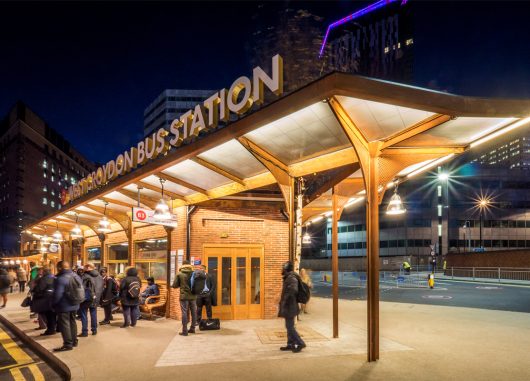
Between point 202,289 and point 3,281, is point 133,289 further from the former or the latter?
point 3,281

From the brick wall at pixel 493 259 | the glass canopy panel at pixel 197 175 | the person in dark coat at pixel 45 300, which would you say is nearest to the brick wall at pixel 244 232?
the glass canopy panel at pixel 197 175

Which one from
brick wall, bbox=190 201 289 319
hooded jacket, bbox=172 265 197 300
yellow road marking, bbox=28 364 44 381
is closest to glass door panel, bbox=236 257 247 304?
brick wall, bbox=190 201 289 319

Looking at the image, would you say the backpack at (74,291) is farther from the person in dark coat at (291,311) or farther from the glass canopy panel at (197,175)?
the person in dark coat at (291,311)

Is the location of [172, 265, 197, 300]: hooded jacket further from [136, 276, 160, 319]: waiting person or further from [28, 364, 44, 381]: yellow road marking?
[28, 364, 44, 381]: yellow road marking

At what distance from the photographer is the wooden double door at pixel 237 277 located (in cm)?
1197

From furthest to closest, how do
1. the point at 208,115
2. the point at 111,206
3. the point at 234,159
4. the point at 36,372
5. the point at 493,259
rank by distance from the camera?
the point at 493,259, the point at 111,206, the point at 234,159, the point at 208,115, the point at 36,372

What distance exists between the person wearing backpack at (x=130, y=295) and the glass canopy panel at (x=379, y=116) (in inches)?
282

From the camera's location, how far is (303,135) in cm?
752

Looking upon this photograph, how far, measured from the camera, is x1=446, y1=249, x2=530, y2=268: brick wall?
96.9 ft

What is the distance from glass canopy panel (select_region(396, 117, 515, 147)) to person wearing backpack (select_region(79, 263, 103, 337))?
7.83 meters

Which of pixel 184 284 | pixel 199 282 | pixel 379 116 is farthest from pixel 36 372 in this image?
pixel 379 116

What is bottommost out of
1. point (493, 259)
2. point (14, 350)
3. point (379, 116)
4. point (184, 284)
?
point (14, 350)

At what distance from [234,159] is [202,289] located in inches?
135

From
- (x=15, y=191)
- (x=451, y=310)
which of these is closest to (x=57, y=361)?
(x=451, y=310)
